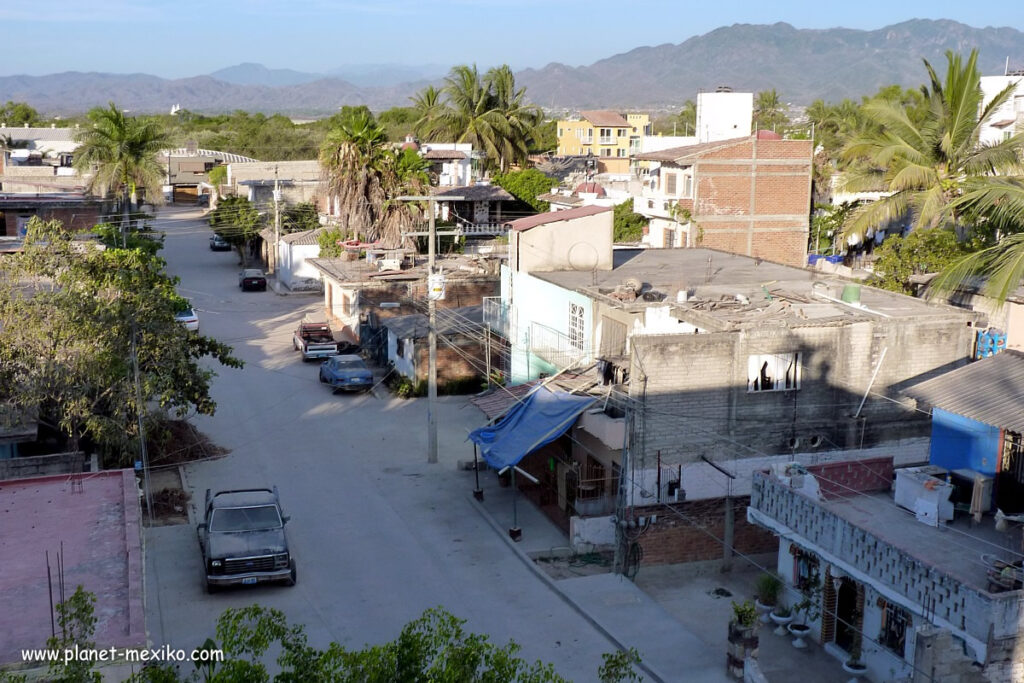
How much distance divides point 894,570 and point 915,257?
17.9m

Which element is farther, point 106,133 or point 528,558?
point 106,133

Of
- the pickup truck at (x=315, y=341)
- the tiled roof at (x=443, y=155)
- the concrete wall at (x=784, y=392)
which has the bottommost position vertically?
the pickup truck at (x=315, y=341)

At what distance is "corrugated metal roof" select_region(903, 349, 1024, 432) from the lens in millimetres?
16594

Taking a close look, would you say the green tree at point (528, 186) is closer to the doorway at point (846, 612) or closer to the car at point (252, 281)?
the car at point (252, 281)

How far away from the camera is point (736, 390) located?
2073cm

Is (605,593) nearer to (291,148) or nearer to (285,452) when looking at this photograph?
(285,452)

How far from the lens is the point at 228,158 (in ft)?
355

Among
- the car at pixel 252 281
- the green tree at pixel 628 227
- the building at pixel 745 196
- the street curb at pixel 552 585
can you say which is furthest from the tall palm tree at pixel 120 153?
the street curb at pixel 552 585

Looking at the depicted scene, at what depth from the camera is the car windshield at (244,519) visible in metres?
20.1

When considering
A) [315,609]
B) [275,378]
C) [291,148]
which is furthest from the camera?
[291,148]

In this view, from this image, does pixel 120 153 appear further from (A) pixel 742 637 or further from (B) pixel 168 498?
(A) pixel 742 637

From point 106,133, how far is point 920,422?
46.3 m

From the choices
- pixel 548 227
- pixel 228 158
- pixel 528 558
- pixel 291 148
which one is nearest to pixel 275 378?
pixel 548 227

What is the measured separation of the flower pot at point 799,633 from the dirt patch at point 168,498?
12.9m
